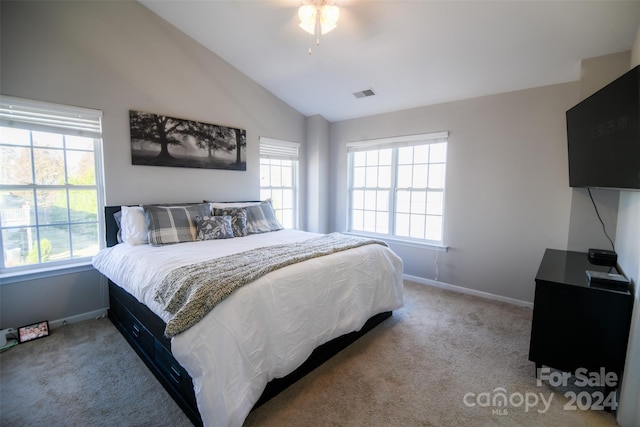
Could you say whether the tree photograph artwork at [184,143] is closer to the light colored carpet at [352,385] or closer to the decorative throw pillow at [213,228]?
the decorative throw pillow at [213,228]

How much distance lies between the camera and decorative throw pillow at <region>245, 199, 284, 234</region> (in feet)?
11.3

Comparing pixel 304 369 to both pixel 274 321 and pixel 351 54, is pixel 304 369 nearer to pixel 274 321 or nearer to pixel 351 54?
pixel 274 321

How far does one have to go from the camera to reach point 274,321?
5.59 feet

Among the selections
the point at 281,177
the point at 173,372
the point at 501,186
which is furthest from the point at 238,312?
the point at 281,177

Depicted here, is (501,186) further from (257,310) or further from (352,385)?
(257,310)

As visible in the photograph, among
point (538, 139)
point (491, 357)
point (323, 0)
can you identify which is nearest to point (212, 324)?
point (491, 357)

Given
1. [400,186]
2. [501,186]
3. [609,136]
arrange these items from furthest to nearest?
[400,186] < [501,186] < [609,136]

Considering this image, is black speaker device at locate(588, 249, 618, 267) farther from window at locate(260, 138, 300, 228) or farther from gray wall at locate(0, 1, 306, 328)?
gray wall at locate(0, 1, 306, 328)

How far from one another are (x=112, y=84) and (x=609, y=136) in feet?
13.7

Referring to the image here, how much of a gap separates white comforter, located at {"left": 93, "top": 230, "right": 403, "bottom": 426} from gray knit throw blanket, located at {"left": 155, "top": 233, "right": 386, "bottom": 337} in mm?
47

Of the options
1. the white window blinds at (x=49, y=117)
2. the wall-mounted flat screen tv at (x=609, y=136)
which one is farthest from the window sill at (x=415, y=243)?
the white window blinds at (x=49, y=117)

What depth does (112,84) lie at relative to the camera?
285cm

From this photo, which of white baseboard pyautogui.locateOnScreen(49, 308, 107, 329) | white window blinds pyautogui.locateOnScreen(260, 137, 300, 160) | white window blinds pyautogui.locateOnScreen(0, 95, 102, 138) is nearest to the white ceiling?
white window blinds pyautogui.locateOnScreen(260, 137, 300, 160)

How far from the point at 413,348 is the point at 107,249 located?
295 centimetres
